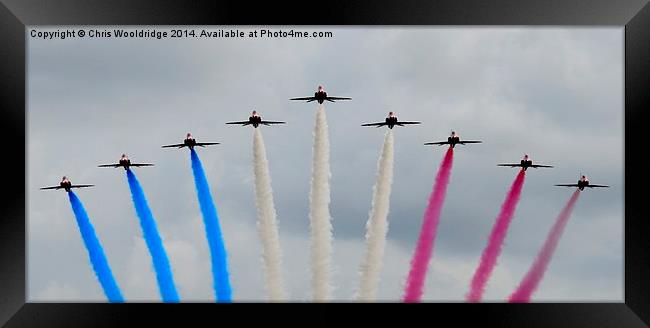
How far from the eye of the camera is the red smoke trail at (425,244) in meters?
52.2

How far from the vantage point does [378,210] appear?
53.9m

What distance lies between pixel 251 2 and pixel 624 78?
673 inches

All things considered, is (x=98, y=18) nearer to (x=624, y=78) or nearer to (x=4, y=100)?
(x=4, y=100)

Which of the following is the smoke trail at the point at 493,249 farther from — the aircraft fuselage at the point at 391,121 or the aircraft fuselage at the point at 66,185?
the aircraft fuselage at the point at 66,185

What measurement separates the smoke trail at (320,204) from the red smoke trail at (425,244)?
489 centimetres

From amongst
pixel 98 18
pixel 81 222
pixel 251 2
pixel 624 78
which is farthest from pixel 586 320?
Result: pixel 81 222

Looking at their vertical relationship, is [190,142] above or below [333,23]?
below

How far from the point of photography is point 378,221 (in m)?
53.7

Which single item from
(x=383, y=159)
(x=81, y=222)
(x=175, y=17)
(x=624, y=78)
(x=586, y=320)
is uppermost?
(x=175, y=17)

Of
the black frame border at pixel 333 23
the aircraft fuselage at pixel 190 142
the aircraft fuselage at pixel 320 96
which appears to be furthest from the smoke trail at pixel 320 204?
the black frame border at pixel 333 23

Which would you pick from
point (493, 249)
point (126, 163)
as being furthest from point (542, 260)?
point (126, 163)

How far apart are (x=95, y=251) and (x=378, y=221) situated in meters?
16.8

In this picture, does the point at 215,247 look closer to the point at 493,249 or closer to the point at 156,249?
the point at 156,249

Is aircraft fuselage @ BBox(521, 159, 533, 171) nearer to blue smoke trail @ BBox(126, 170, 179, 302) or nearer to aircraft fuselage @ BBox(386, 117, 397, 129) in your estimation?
aircraft fuselage @ BBox(386, 117, 397, 129)
